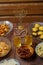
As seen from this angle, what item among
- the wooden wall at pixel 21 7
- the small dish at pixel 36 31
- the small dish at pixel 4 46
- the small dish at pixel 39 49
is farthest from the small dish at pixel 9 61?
the wooden wall at pixel 21 7

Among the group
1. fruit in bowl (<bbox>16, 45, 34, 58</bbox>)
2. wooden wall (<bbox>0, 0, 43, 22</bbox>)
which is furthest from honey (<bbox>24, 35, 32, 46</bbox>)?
wooden wall (<bbox>0, 0, 43, 22</bbox>)

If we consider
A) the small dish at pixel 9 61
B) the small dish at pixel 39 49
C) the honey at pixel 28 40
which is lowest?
the small dish at pixel 9 61

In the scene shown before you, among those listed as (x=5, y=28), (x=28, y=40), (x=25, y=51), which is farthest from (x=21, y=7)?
(x=25, y=51)

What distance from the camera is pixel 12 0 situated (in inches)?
91.0

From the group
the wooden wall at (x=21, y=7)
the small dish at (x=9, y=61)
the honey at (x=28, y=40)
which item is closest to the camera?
the small dish at (x=9, y=61)

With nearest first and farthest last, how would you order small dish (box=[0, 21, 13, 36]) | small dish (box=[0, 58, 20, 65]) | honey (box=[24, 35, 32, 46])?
small dish (box=[0, 58, 20, 65])
honey (box=[24, 35, 32, 46])
small dish (box=[0, 21, 13, 36])

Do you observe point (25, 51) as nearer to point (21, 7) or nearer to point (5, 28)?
point (5, 28)

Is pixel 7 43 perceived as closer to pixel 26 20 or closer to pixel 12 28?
pixel 12 28

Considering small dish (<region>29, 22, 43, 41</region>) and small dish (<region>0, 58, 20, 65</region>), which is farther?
small dish (<region>29, 22, 43, 41</region>)

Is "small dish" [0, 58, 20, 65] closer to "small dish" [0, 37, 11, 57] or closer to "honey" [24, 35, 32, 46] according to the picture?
"small dish" [0, 37, 11, 57]

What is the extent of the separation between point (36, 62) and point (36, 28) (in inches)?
14.7

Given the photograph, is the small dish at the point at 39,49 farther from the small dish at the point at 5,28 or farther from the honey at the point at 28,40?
the small dish at the point at 5,28

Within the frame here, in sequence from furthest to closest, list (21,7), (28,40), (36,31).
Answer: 1. (21,7)
2. (36,31)
3. (28,40)

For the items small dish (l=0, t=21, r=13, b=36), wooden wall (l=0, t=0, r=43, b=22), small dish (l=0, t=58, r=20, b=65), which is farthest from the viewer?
wooden wall (l=0, t=0, r=43, b=22)
